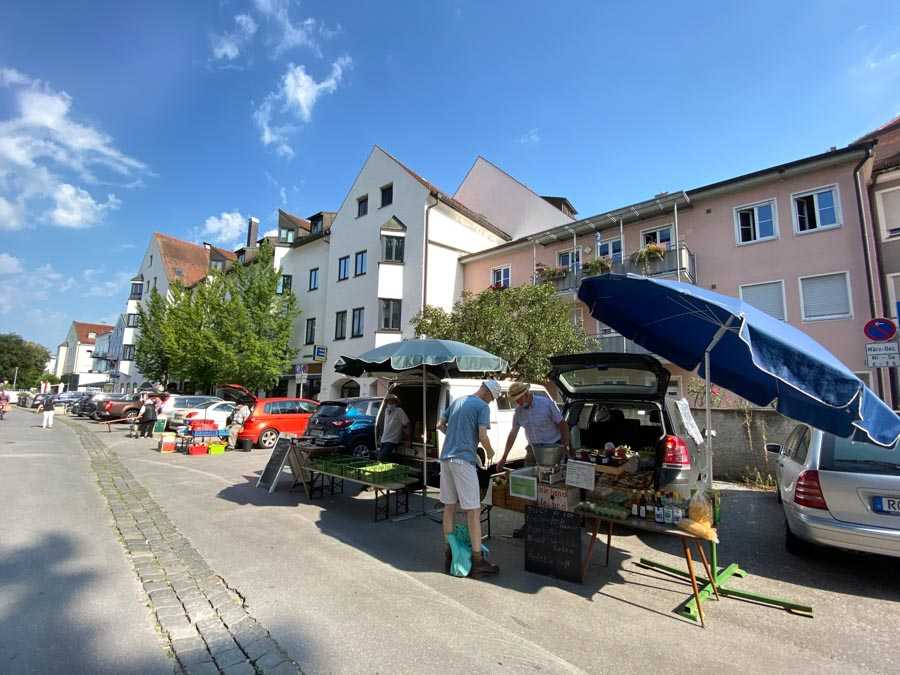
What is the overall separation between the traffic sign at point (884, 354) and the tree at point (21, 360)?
10523 cm

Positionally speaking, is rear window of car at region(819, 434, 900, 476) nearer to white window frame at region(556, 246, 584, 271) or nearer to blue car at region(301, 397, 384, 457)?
blue car at region(301, 397, 384, 457)

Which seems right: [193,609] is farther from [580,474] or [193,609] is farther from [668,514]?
[668,514]

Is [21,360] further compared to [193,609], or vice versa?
[21,360]

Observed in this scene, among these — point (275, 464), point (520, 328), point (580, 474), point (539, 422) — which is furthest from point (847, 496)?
point (520, 328)

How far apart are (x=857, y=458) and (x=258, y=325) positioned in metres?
27.5

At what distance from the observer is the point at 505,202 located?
28.6m

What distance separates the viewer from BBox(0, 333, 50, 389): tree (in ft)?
253

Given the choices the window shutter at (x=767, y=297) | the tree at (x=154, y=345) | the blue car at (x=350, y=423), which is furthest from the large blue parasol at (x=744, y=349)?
the tree at (x=154, y=345)

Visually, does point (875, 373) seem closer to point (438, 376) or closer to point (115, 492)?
point (438, 376)

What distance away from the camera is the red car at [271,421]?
14781mm

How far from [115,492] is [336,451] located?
3.86 m

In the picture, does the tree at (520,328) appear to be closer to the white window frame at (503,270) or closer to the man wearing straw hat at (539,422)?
the white window frame at (503,270)

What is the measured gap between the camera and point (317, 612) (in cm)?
376

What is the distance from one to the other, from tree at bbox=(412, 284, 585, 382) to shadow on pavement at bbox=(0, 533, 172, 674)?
37.9 feet
